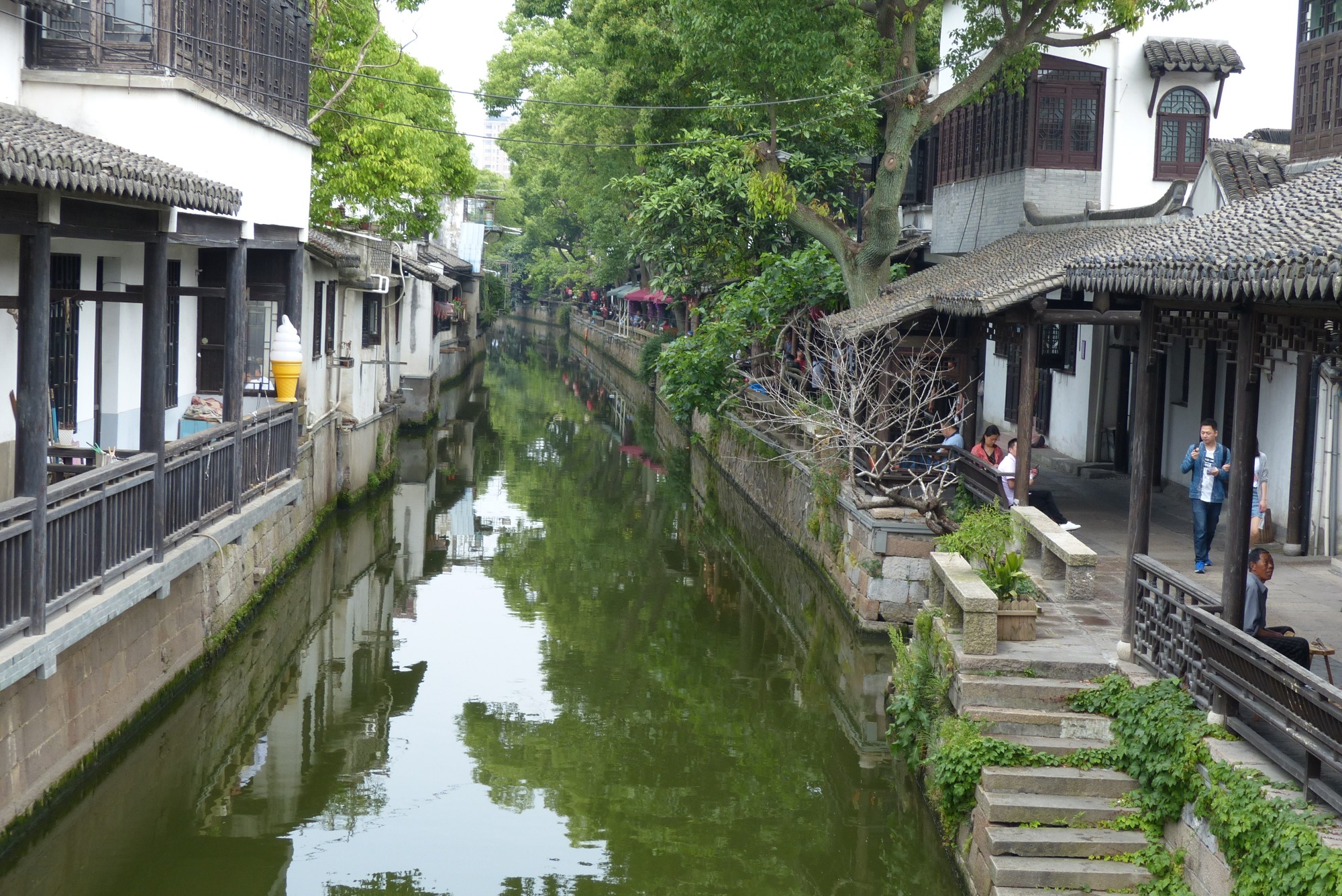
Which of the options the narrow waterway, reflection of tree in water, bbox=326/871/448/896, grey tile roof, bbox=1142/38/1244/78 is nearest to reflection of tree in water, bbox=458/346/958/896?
the narrow waterway

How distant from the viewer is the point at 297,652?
16.6 m

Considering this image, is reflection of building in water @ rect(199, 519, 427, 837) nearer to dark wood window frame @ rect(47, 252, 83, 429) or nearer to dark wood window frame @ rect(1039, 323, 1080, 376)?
dark wood window frame @ rect(47, 252, 83, 429)

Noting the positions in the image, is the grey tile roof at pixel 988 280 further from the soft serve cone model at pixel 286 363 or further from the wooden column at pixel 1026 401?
the soft serve cone model at pixel 286 363

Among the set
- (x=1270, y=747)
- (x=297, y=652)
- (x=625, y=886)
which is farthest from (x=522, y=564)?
(x=1270, y=747)

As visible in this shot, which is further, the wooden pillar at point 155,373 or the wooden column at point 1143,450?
the wooden pillar at point 155,373

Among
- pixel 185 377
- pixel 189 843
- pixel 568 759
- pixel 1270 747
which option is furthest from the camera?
pixel 185 377

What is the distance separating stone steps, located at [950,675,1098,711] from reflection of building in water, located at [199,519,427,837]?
520 cm

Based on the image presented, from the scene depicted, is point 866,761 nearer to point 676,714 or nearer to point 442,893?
point 676,714

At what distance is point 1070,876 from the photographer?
905cm

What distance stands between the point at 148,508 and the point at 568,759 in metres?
4.58

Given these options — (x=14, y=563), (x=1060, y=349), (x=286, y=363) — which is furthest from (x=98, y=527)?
(x=1060, y=349)

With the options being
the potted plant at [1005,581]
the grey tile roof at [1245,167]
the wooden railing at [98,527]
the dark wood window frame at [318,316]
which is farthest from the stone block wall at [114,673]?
the grey tile roof at [1245,167]

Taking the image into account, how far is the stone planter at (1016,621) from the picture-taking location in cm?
1141

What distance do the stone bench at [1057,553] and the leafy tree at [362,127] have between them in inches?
555
